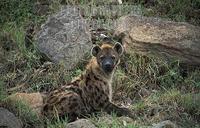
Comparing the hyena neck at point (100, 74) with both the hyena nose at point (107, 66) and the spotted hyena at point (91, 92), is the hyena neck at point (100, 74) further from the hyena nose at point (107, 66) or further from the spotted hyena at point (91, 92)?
the hyena nose at point (107, 66)

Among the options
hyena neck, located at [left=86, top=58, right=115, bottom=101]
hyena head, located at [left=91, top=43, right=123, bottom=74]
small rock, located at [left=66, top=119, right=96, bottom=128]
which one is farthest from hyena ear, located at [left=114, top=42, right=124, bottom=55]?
small rock, located at [left=66, top=119, right=96, bottom=128]

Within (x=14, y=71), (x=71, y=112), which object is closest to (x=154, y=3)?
(x=14, y=71)

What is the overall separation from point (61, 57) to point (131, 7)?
6.98 feet

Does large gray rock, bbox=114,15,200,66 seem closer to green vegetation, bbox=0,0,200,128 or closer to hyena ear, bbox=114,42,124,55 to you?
green vegetation, bbox=0,0,200,128

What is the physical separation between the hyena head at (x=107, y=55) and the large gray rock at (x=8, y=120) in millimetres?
1482

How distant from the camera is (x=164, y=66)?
415 inches

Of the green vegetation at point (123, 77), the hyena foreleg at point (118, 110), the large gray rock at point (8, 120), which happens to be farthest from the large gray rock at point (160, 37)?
the large gray rock at point (8, 120)

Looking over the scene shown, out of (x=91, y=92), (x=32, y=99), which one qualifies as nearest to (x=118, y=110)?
(x=91, y=92)

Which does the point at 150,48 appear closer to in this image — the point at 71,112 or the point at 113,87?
the point at 113,87

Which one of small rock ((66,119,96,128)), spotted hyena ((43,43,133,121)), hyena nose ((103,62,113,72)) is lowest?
small rock ((66,119,96,128))

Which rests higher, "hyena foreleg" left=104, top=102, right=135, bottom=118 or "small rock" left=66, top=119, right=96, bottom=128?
"small rock" left=66, top=119, right=96, bottom=128

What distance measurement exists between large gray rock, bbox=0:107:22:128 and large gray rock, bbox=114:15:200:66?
259cm

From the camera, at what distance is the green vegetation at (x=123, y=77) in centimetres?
945

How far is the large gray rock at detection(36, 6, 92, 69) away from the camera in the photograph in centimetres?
1074
